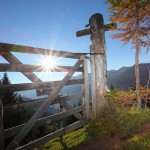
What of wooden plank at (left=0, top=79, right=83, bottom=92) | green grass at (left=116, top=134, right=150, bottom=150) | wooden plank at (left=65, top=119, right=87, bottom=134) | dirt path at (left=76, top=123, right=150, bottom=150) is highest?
wooden plank at (left=0, top=79, right=83, bottom=92)

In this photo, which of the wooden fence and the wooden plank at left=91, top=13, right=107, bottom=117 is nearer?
the wooden fence

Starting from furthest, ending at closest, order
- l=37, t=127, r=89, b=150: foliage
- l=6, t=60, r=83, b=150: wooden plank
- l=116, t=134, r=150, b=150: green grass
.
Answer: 1. l=37, t=127, r=89, b=150: foliage
2. l=6, t=60, r=83, b=150: wooden plank
3. l=116, t=134, r=150, b=150: green grass

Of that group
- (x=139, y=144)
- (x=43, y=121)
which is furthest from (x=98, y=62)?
(x=139, y=144)

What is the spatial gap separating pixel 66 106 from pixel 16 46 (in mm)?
2792

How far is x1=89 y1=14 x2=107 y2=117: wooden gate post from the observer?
8.49 m

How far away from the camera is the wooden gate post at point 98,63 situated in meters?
8.49

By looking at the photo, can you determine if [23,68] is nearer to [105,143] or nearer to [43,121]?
[43,121]

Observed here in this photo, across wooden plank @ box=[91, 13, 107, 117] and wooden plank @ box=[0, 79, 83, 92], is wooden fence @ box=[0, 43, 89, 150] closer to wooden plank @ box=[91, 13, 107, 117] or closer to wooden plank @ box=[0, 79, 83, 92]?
wooden plank @ box=[0, 79, 83, 92]

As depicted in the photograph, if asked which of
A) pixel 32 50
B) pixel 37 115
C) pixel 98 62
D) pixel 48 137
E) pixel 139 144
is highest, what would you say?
pixel 32 50

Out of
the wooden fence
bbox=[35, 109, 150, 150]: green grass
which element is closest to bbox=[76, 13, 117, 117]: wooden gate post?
bbox=[35, 109, 150, 150]: green grass

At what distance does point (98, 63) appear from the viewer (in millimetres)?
8633

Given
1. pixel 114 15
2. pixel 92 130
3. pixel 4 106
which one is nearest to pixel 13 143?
pixel 4 106

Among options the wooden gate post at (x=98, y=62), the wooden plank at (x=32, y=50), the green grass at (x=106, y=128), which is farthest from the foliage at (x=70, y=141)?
the wooden plank at (x=32, y=50)

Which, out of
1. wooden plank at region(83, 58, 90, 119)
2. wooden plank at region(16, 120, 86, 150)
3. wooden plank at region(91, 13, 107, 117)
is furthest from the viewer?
wooden plank at region(91, 13, 107, 117)
